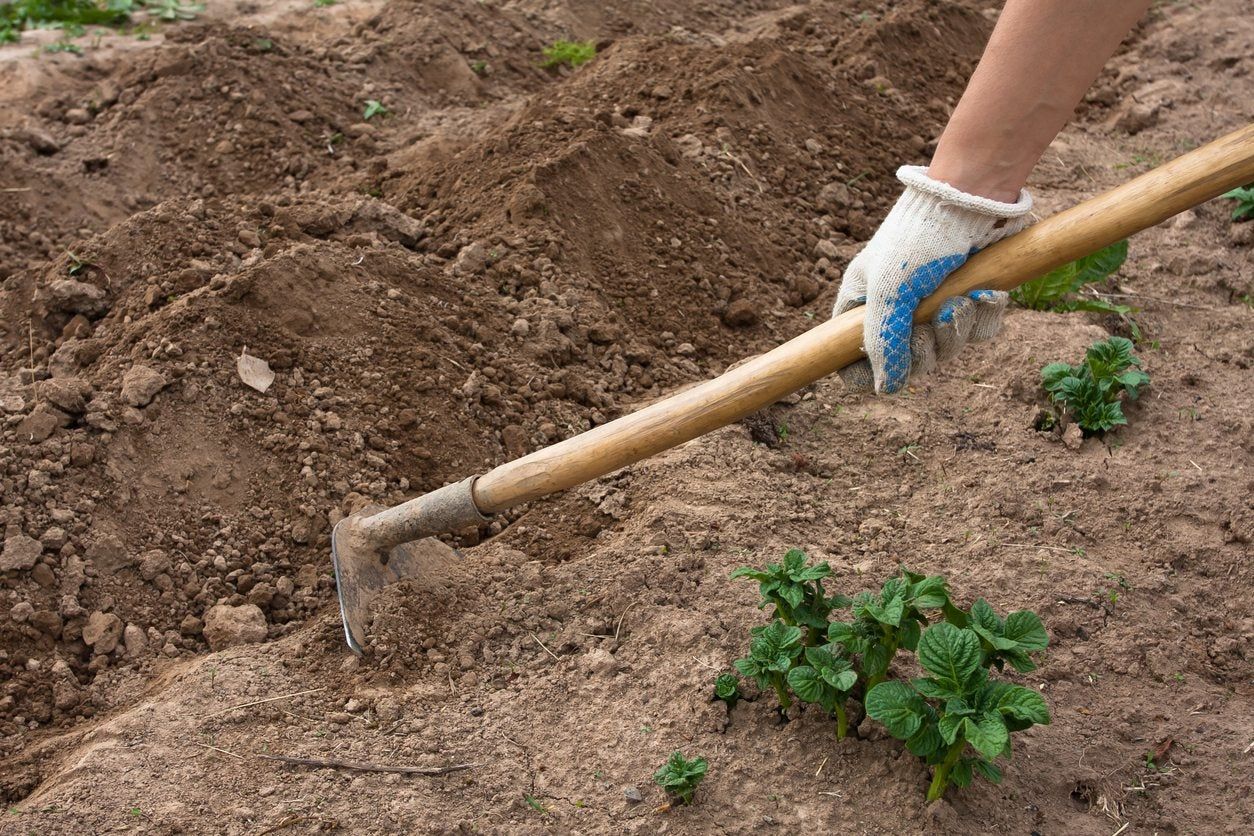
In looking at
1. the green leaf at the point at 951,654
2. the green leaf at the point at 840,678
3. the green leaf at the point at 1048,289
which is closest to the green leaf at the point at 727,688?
the green leaf at the point at 840,678

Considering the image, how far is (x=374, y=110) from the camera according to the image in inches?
221

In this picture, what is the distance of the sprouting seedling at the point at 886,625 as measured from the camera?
96.3 inches

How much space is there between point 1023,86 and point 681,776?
1.65 metres

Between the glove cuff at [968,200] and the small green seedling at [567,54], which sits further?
the small green seedling at [567,54]

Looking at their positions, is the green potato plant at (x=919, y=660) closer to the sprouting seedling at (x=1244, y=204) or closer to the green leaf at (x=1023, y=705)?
the green leaf at (x=1023, y=705)

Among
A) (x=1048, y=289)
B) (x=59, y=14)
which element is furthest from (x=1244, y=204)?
(x=59, y=14)

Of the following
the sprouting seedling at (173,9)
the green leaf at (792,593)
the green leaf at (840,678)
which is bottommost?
the sprouting seedling at (173,9)

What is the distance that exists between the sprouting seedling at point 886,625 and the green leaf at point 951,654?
9 cm

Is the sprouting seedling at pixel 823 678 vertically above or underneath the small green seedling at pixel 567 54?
above

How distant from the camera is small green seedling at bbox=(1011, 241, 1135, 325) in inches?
168

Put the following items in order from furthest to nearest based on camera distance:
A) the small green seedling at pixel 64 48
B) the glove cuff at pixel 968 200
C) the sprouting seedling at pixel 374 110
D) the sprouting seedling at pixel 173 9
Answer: the sprouting seedling at pixel 173 9 → the small green seedling at pixel 64 48 → the sprouting seedling at pixel 374 110 → the glove cuff at pixel 968 200

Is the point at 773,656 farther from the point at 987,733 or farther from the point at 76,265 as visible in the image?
the point at 76,265

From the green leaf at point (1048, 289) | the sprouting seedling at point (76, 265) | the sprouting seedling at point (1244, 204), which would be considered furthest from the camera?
the sprouting seedling at point (1244, 204)

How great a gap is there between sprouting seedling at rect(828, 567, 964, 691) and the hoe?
53 centimetres
